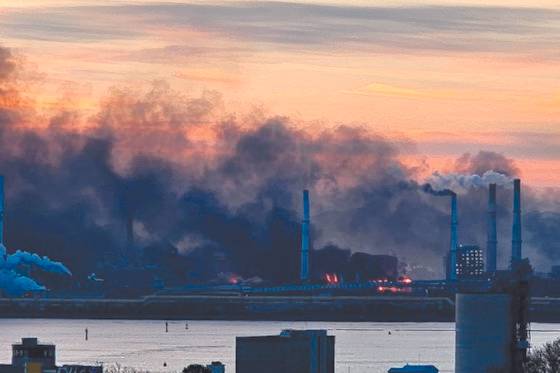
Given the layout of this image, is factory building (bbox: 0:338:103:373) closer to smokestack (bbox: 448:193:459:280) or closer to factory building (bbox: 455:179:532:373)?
factory building (bbox: 455:179:532:373)

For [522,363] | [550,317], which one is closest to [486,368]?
[522,363]

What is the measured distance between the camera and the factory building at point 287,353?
209 ft

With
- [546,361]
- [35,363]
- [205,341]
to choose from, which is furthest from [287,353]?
[205,341]

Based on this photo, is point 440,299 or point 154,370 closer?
point 154,370

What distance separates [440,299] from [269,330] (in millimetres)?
34245

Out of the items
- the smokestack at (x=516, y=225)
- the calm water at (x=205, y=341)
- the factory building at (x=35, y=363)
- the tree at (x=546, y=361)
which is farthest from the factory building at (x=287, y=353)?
the smokestack at (x=516, y=225)

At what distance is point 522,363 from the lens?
5459 centimetres

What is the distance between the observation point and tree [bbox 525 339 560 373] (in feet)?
171

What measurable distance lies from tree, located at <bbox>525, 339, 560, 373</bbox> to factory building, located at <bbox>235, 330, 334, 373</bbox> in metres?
10.6

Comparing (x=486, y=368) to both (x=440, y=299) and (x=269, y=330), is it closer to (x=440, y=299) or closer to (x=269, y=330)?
(x=269, y=330)

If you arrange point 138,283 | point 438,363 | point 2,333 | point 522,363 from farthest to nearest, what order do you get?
point 138,283 → point 2,333 → point 438,363 → point 522,363

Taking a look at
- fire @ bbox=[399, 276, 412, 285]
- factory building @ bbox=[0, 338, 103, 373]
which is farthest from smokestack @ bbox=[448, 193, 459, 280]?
factory building @ bbox=[0, 338, 103, 373]

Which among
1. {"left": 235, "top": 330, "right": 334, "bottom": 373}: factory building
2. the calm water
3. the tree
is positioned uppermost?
the calm water

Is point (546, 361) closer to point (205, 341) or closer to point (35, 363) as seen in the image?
point (35, 363)
